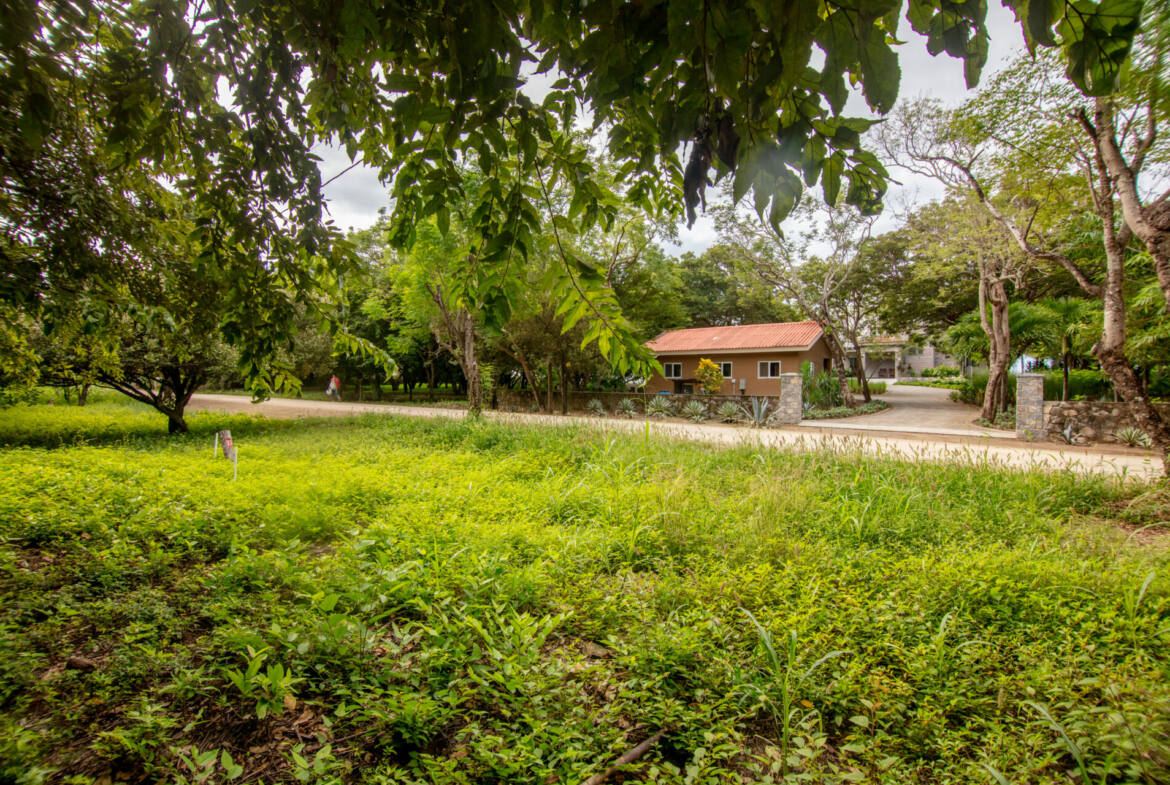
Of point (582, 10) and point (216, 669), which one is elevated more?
point (582, 10)

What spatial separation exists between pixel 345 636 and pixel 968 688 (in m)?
2.98

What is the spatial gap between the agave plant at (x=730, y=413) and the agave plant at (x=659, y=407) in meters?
2.14

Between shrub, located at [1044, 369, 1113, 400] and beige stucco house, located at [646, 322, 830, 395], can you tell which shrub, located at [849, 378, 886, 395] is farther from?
shrub, located at [1044, 369, 1113, 400]

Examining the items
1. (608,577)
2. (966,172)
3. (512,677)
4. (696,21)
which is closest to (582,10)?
(696,21)

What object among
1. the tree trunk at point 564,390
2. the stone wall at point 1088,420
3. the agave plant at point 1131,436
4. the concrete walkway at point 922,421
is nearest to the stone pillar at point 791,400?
the concrete walkway at point 922,421

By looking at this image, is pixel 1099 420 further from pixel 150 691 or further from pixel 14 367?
pixel 14 367

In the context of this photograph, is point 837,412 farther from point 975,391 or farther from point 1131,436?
point 975,391

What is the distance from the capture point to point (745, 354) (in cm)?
2553

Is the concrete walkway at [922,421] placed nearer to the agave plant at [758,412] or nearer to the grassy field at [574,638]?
the agave plant at [758,412]

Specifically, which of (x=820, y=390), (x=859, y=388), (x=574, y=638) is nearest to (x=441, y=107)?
(x=574, y=638)

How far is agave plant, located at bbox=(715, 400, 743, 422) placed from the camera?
17688 millimetres

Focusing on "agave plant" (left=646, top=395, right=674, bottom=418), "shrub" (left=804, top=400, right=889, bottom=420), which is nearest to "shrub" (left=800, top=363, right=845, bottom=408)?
"shrub" (left=804, top=400, right=889, bottom=420)

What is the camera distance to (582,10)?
136 cm

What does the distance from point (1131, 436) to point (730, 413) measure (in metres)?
9.84
